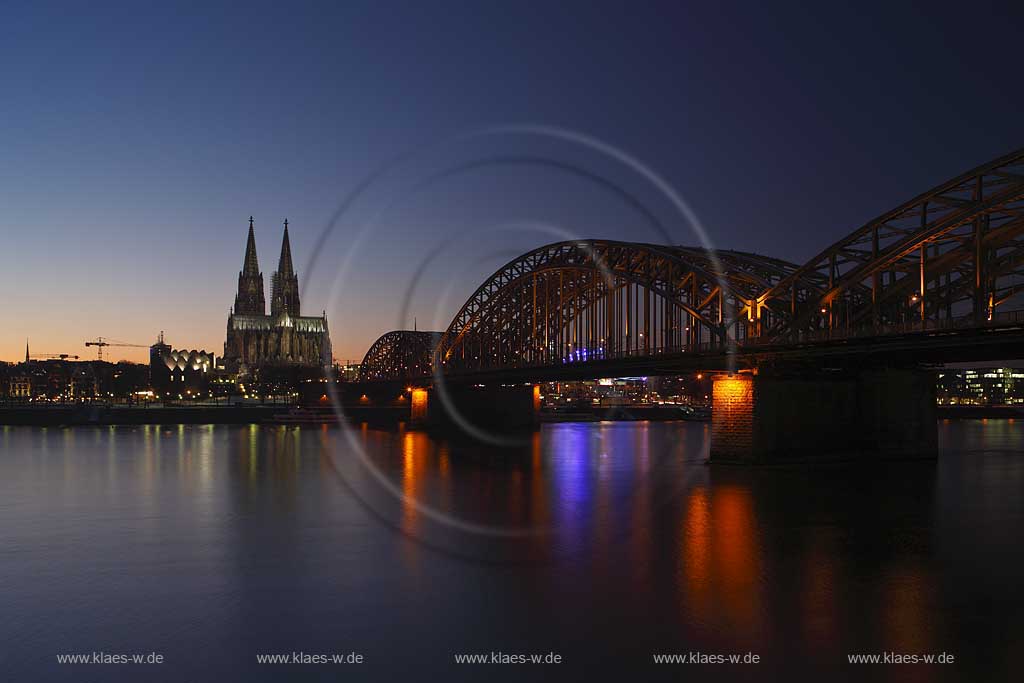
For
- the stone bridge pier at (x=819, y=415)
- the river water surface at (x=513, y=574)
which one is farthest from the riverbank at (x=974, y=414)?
the river water surface at (x=513, y=574)

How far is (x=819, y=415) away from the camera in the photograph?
5441 centimetres

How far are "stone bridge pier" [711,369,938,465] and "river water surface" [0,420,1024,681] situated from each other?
3.28 meters

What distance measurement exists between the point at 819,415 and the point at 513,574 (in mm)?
36087

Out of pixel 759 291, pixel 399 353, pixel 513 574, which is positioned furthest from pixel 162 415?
pixel 513 574

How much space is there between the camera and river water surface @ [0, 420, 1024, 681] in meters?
16.6

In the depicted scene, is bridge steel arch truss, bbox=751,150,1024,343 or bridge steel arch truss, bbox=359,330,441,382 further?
bridge steel arch truss, bbox=359,330,441,382

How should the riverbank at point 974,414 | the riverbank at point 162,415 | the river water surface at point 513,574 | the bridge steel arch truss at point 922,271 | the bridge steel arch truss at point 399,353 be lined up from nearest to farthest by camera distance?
the river water surface at point 513,574 → the bridge steel arch truss at point 922,271 → the riverbank at point 162,415 → the riverbank at point 974,414 → the bridge steel arch truss at point 399,353

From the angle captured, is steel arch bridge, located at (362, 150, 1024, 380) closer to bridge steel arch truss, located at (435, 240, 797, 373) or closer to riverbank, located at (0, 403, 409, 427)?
bridge steel arch truss, located at (435, 240, 797, 373)

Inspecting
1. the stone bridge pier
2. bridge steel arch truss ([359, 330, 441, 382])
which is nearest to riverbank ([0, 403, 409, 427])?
bridge steel arch truss ([359, 330, 441, 382])

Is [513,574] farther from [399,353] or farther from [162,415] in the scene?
[399,353]

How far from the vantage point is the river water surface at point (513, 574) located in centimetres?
1661

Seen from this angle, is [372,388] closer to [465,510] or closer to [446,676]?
[465,510]

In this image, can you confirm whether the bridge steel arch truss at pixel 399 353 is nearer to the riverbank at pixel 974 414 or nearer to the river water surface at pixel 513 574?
the riverbank at pixel 974 414

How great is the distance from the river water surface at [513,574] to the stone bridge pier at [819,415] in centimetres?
328
